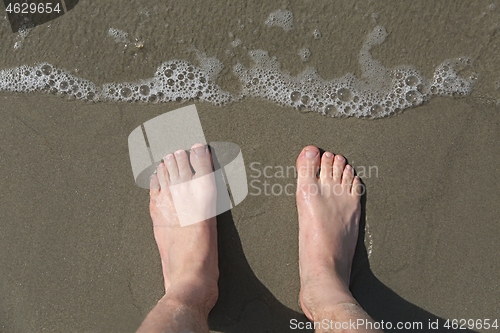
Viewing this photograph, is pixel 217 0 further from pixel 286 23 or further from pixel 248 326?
pixel 248 326

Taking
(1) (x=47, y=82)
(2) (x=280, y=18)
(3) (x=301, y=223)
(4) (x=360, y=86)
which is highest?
(2) (x=280, y=18)

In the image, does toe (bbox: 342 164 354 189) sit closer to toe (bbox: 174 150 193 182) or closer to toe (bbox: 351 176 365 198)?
toe (bbox: 351 176 365 198)

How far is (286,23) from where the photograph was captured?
204cm

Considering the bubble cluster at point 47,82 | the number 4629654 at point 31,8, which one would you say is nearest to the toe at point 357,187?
the bubble cluster at point 47,82

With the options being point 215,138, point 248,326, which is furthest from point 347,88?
point 248,326

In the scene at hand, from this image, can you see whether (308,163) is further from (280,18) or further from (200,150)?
(280,18)

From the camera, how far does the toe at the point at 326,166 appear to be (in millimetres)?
2027

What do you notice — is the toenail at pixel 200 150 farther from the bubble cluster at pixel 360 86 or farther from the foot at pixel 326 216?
the foot at pixel 326 216

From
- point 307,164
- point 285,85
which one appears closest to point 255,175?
point 307,164

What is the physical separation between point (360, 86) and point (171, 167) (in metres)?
1.06

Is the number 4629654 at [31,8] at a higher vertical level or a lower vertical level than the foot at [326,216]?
higher

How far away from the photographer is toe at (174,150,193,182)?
6.72 ft

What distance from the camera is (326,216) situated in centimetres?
206

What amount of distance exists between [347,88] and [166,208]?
1.12 m
